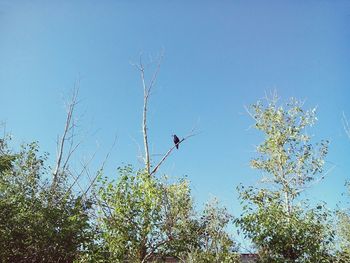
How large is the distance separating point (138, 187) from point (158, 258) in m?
1.58

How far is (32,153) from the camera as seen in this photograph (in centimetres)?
1184

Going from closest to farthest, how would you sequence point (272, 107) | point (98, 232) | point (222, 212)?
point (98, 232) → point (222, 212) → point (272, 107)

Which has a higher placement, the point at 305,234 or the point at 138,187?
the point at 138,187

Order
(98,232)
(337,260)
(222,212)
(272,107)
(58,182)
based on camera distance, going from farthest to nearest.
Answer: (58,182), (272,107), (222,212), (98,232), (337,260)

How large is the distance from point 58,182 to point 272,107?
624 cm

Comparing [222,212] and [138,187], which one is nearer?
[138,187]

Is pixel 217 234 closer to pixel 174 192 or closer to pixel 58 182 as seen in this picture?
pixel 174 192

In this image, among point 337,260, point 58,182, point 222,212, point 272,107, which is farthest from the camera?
point 58,182

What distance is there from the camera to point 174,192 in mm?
A: 9930

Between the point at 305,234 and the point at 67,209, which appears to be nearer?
the point at 305,234

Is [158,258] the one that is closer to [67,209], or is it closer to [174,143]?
[67,209]

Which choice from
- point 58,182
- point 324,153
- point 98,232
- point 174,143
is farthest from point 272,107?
point 58,182

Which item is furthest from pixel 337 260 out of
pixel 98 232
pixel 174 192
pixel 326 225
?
pixel 98 232

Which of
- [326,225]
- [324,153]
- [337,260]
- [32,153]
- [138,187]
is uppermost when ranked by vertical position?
[32,153]
